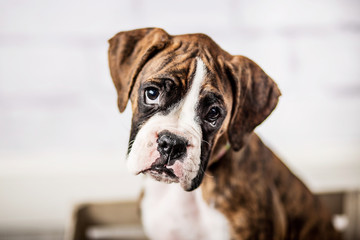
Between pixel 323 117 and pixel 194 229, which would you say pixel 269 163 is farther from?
pixel 323 117

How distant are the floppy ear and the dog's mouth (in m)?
0.20

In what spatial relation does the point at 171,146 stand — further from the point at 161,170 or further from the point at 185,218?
the point at 185,218

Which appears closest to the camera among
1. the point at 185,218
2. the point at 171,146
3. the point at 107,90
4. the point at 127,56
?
the point at 171,146

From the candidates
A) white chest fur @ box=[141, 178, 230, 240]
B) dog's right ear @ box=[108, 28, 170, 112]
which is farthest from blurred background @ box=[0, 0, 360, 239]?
dog's right ear @ box=[108, 28, 170, 112]

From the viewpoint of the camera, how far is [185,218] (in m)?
1.15

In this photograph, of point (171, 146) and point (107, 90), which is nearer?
point (171, 146)

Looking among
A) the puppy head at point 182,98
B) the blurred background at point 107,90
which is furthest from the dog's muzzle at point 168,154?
the blurred background at point 107,90

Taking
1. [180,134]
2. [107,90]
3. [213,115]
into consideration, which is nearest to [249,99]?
[213,115]

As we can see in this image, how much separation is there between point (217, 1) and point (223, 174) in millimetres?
1043

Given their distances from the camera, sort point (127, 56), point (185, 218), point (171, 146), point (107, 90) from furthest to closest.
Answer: point (107, 90) → point (185, 218) → point (127, 56) → point (171, 146)

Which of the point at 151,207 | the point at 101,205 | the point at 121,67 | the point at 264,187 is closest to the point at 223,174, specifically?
the point at 264,187

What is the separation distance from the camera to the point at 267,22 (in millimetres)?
1924

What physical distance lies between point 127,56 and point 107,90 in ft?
3.62

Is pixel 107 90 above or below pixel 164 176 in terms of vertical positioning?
below
